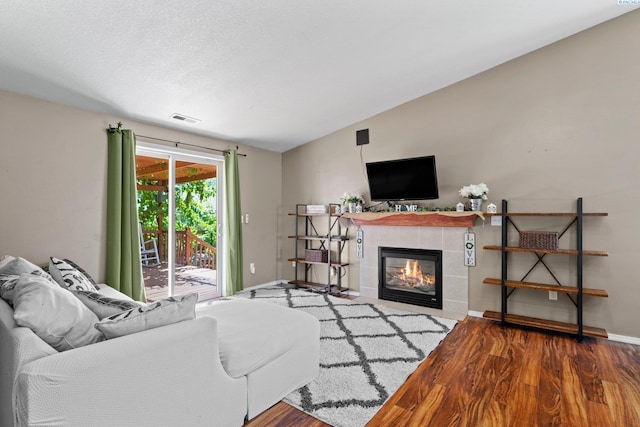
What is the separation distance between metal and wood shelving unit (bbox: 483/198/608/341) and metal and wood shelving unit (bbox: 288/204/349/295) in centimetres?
203

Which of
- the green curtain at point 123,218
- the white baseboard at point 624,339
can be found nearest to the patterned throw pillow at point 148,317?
the green curtain at point 123,218

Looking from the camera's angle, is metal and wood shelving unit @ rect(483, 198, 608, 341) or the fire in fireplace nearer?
metal and wood shelving unit @ rect(483, 198, 608, 341)

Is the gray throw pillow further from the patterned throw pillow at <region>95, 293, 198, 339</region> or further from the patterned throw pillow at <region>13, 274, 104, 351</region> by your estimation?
the patterned throw pillow at <region>95, 293, 198, 339</region>

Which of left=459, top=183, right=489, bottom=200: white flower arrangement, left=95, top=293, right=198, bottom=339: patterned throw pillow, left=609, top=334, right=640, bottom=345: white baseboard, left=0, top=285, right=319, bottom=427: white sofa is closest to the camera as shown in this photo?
left=0, top=285, right=319, bottom=427: white sofa

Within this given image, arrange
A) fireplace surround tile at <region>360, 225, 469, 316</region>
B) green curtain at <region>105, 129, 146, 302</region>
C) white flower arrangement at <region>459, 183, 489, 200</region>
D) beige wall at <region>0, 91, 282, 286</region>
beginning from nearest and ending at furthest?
beige wall at <region>0, 91, 282, 286</region>, green curtain at <region>105, 129, 146, 302</region>, white flower arrangement at <region>459, 183, 489, 200</region>, fireplace surround tile at <region>360, 225, 469, 316</region>

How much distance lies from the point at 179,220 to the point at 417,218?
3146mm

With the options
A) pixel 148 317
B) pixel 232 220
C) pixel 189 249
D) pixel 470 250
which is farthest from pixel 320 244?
pixel 148 317

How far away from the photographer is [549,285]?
128 inches

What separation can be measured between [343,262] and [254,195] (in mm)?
1793

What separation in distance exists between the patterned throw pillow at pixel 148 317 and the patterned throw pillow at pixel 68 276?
4.38ft

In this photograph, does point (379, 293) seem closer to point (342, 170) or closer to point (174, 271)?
point (342, 170)

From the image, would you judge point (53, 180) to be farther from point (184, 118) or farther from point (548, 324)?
point (548, 324)

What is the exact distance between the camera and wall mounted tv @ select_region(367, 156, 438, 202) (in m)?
3.74

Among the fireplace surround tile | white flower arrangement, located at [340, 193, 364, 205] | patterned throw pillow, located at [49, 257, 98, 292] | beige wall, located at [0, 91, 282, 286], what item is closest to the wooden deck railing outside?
beige wall, located at [0, 91, 282, 286]
